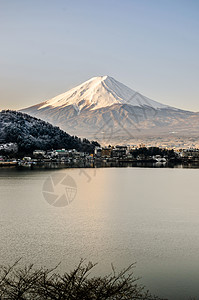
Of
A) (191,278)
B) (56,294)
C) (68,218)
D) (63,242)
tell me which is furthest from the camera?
(68,218)

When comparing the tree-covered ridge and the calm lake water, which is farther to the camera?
the tree-covered ridge

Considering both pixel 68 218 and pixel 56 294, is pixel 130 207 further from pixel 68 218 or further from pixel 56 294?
pixel 56 294

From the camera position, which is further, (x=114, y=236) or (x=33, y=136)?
(x=33, y=136)

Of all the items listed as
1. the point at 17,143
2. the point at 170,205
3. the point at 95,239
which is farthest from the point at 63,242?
the point at 17,143

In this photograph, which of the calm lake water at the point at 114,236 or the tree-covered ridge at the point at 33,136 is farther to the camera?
the tree-covered ridge at the point at 33,136
